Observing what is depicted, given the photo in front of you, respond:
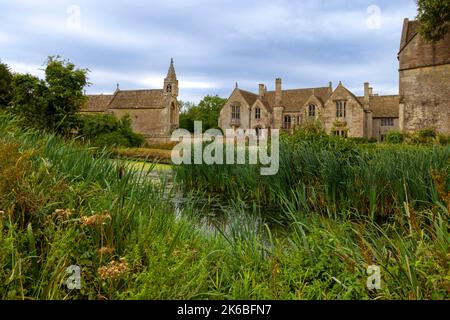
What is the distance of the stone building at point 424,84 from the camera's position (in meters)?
26.1

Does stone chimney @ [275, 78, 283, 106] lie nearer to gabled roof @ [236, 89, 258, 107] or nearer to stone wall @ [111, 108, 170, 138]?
gabled roof @ [236, 89, 258, 107]

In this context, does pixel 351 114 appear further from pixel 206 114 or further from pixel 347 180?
pixel 347 180

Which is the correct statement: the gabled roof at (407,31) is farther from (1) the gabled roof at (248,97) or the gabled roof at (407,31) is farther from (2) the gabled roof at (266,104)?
(1) the gabled roof at (248,97)

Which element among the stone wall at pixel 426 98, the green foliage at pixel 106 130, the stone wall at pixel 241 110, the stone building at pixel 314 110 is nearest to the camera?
the green foliage at pixel 106 130

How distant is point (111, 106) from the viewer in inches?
1944

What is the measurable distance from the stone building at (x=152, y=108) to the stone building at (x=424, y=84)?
27427mm

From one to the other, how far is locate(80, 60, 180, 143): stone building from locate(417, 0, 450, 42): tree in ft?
100.0

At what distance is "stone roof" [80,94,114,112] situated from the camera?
165 ft

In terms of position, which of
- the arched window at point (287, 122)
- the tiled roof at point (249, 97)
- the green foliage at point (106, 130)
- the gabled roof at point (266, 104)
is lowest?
the green foliage at point (106, 130)

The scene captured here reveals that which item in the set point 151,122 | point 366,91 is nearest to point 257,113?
point 366,91

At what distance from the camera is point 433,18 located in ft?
72.6

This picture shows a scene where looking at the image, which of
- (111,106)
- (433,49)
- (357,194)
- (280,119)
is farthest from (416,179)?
(111,106)

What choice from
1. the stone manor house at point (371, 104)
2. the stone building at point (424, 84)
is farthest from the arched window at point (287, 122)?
the stone building at point (424, 84)
